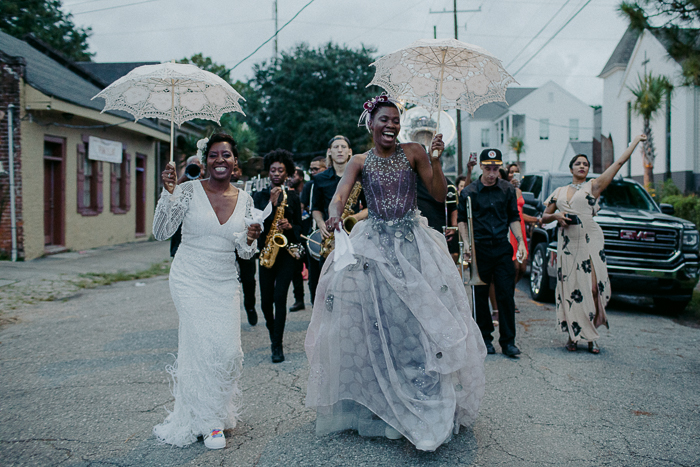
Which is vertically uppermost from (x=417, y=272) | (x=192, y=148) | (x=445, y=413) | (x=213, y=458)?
(x=192, y=148)

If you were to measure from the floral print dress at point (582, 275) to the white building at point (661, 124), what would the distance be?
43.1 ft

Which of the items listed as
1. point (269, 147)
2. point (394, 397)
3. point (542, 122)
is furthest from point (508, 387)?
point (542, 122)

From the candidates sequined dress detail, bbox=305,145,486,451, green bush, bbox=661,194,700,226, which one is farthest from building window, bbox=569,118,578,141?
sequined dress detail, bbox=305,145,486,451

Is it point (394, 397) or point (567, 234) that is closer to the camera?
point (394, 397)

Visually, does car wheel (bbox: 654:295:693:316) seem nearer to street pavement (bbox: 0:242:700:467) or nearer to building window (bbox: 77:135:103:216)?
street pavement (bbox: 0:242:700:467)

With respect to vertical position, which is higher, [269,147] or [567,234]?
[269,147]

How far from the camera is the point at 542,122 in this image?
48719 millimetres

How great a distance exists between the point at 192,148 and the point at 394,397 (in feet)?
79.8

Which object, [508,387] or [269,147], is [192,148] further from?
[508,387]

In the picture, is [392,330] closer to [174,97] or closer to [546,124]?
[174,97]

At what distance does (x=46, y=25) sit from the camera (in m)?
33.4

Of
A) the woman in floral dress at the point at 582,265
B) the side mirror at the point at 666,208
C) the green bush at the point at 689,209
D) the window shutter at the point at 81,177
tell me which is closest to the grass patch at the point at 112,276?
the window shutter at the point at 81,177

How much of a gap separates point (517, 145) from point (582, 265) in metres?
41.5

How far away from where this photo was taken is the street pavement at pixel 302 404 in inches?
143
